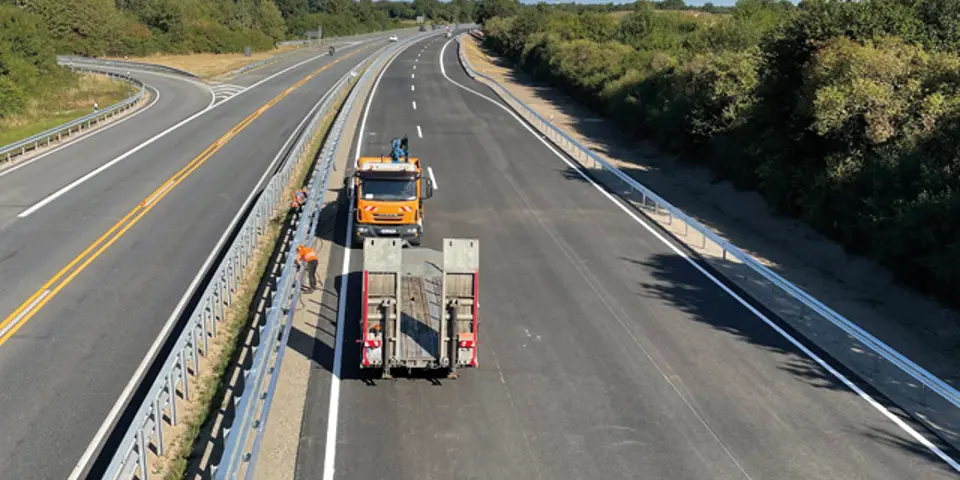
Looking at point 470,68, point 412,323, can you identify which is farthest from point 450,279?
point 470,68

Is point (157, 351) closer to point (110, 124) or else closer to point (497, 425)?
point (497, 425)

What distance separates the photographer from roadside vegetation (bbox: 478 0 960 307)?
1914 cm

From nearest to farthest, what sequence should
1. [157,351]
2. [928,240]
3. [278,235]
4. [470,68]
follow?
[157,351] < [928,240] < [278,235] < [470,68]

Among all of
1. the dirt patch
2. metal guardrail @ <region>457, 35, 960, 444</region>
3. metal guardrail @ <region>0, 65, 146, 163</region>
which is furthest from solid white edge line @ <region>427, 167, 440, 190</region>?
metal guardrail @ <region>0, 65, 146, 163</region>

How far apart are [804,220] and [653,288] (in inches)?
350

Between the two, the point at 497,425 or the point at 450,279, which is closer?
the point at 497,425

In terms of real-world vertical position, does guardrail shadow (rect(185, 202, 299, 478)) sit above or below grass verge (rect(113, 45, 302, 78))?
below

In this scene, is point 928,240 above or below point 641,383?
above

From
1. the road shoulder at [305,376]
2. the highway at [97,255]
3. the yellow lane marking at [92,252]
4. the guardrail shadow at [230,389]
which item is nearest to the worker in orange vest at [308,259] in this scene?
the road shoulder at [305,376]

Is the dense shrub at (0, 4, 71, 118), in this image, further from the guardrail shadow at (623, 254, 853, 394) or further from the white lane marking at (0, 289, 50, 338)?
the guardrail shadow at (623, 254, 853, 394)

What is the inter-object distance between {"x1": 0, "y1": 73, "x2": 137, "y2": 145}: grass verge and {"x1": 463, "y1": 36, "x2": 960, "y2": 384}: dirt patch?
3222cm

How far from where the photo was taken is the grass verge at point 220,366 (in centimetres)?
1141

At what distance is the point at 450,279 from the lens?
13391 millimetres

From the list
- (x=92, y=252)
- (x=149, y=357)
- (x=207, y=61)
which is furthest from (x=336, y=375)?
(x=207, y=61)
